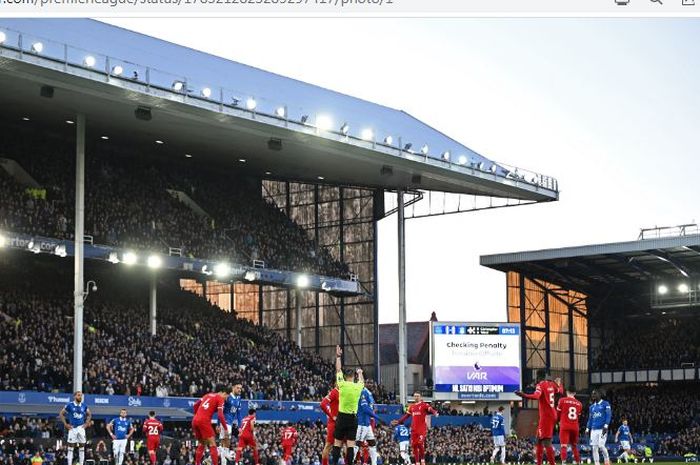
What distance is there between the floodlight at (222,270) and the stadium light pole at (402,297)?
1276 cm

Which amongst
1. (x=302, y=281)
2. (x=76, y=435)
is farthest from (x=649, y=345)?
(x=76, y=435)

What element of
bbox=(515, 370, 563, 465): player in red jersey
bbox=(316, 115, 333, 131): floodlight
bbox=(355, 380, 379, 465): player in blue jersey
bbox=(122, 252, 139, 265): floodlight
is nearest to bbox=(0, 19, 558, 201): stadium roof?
bbox=(316, 115, 333, 131): floodlight

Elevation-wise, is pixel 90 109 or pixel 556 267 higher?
pixel 90 109

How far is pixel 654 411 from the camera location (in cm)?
7900

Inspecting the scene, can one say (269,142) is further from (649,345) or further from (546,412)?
(649,345)

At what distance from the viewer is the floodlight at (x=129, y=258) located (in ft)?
180

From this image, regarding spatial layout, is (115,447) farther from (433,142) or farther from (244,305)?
(244,305)

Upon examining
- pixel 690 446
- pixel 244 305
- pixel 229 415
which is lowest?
pixel 690 446

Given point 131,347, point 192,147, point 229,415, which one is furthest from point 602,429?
point 192,147

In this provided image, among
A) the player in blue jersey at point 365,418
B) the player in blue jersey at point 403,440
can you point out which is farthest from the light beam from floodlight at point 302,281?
the player in blue jersey at point 365,418

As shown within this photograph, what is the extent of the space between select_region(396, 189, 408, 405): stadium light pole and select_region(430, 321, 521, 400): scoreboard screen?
2275mm

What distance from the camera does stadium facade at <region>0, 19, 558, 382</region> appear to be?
49031 millimetres

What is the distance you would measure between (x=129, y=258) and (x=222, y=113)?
8846mm

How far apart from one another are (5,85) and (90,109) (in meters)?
4.86
